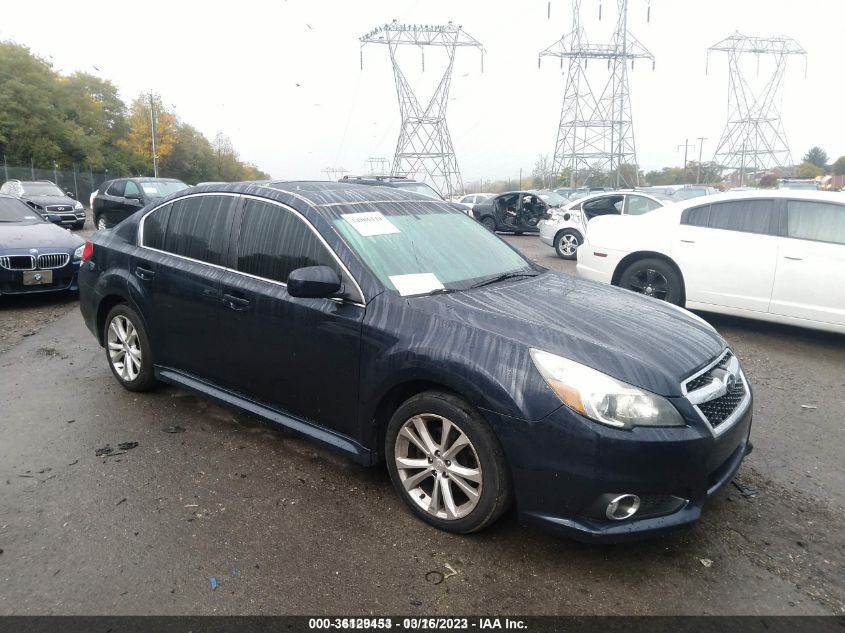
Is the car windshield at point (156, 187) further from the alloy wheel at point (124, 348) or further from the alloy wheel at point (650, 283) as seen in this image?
the alloy wheel at point (650, 283)

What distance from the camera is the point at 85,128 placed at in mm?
60688

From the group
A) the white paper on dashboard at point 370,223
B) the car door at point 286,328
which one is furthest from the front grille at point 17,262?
the white paper on dashboard at point 370,223

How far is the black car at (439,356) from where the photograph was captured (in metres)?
2.60

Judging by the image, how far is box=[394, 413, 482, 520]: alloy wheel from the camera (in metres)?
2.86

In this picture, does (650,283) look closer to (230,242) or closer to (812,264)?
(812,264)

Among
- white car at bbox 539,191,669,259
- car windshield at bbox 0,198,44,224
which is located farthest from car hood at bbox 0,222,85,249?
white car at bbox 539,191,669,259

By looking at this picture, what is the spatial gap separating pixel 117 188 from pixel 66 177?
30770 millimetres

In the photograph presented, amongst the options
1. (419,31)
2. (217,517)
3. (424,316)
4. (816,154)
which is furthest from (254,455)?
(816,154)

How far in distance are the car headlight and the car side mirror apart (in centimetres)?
116

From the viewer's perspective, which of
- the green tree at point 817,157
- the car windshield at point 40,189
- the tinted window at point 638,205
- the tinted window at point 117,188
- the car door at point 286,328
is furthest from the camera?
the green tree at point 817,157

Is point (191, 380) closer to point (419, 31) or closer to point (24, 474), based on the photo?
point (24, 474)

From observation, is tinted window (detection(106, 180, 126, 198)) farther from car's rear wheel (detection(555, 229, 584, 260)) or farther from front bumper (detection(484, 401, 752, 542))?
front bumper (detection(484, 401, 752, 542))

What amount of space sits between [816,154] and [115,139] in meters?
96.8

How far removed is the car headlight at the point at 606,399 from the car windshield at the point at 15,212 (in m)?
8.96
